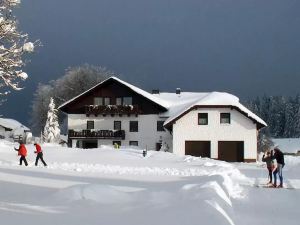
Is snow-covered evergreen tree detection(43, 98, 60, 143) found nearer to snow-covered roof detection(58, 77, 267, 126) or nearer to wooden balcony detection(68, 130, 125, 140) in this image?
snow-covered roof detection(58, 77, 267, 126)

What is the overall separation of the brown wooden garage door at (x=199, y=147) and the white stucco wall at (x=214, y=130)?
36 centimetres

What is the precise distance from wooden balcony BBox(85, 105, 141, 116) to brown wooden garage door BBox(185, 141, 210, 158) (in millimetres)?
7535

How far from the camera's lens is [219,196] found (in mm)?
12914

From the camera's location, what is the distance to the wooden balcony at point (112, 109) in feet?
174

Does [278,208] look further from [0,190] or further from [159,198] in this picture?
[0,190]

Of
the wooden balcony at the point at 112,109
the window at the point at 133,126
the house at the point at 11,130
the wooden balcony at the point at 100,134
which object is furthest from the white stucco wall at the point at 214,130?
the house at the point at 11,130

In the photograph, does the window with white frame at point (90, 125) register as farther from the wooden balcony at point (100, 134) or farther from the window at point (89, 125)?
the wooden balcony at point (100, 134)

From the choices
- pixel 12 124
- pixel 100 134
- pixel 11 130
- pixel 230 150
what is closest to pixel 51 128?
pixel 100 134

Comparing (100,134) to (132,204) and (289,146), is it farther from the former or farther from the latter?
(289,146)

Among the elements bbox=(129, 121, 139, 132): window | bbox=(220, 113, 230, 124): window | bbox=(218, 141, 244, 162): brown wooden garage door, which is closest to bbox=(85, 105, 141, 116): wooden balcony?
bbox=(129, 121, 139, 132): window

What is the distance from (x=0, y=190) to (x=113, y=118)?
3965 cm

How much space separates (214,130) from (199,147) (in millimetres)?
2228

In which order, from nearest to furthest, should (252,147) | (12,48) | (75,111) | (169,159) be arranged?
(12,48) < (169,159) < (252,147) < (75,111)

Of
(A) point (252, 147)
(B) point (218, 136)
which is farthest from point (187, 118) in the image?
(A) point (252, 147)
